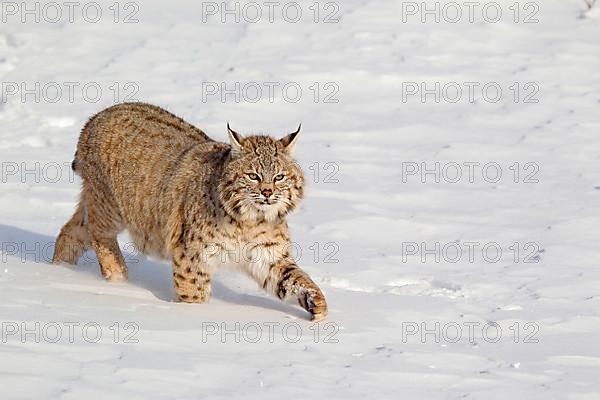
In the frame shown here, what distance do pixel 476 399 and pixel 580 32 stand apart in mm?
9472

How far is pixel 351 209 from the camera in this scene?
10758mm

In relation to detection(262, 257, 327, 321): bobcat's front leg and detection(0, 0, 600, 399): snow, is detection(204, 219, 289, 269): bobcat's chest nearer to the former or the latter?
detection(262, 257, 327, 321): bobcat's front leg

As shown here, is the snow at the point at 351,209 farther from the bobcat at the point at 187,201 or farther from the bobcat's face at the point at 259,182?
the bobcat's face at the point at 259,182

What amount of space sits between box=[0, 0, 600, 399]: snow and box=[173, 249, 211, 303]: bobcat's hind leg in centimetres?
12

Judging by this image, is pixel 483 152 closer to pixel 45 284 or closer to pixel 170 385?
pixel 45 284

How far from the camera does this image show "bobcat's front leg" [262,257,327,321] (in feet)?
25.6

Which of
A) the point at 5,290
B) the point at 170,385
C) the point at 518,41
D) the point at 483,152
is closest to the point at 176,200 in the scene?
the point at 5,290

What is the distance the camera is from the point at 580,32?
14.8m

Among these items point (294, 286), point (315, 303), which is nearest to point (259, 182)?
point (294, 286)

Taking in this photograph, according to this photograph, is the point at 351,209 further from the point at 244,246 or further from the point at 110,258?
the point at 244,246

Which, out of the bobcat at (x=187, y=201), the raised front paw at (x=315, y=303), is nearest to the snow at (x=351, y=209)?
the raised front paw at (x=315, y=303)

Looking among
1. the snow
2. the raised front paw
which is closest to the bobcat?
the raised front paw

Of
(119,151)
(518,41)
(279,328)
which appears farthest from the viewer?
(518,41)

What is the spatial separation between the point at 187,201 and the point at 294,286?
39.3 inches
